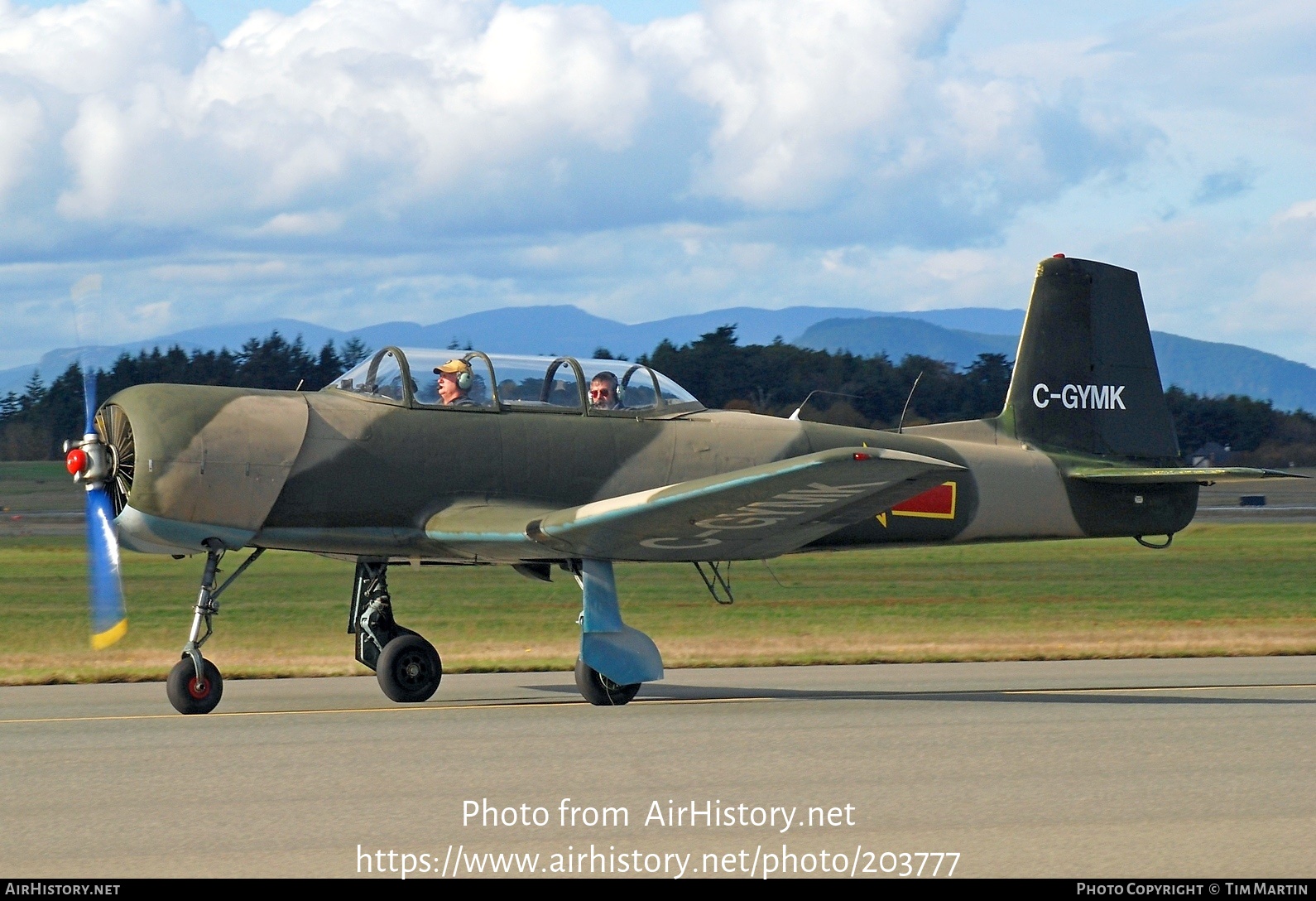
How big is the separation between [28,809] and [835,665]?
8.83m

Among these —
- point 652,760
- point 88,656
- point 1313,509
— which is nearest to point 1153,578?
point 88,656

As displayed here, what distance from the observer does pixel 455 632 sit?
19312 mm

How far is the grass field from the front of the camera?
15.4 metres

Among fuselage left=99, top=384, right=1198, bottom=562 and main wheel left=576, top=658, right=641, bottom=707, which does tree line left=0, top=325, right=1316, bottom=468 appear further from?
main wheel left=576, top=658, right=641, bottom=707

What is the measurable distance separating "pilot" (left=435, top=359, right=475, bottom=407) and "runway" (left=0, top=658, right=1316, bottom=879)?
7.16 ft

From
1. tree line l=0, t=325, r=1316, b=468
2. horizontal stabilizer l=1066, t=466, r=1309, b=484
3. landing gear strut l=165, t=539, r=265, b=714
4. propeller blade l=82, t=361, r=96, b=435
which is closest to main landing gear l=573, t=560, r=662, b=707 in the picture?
landing gear strut l=165, t=539, r=265, b=714

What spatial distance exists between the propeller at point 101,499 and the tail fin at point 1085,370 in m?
7.63

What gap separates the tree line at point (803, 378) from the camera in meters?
44.8

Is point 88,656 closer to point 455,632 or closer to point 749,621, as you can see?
point 455,632

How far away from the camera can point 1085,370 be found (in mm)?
14031

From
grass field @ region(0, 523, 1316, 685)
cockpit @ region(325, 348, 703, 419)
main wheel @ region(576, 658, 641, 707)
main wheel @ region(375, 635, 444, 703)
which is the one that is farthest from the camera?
grass field @ region(0, 523, 1316, 685)
